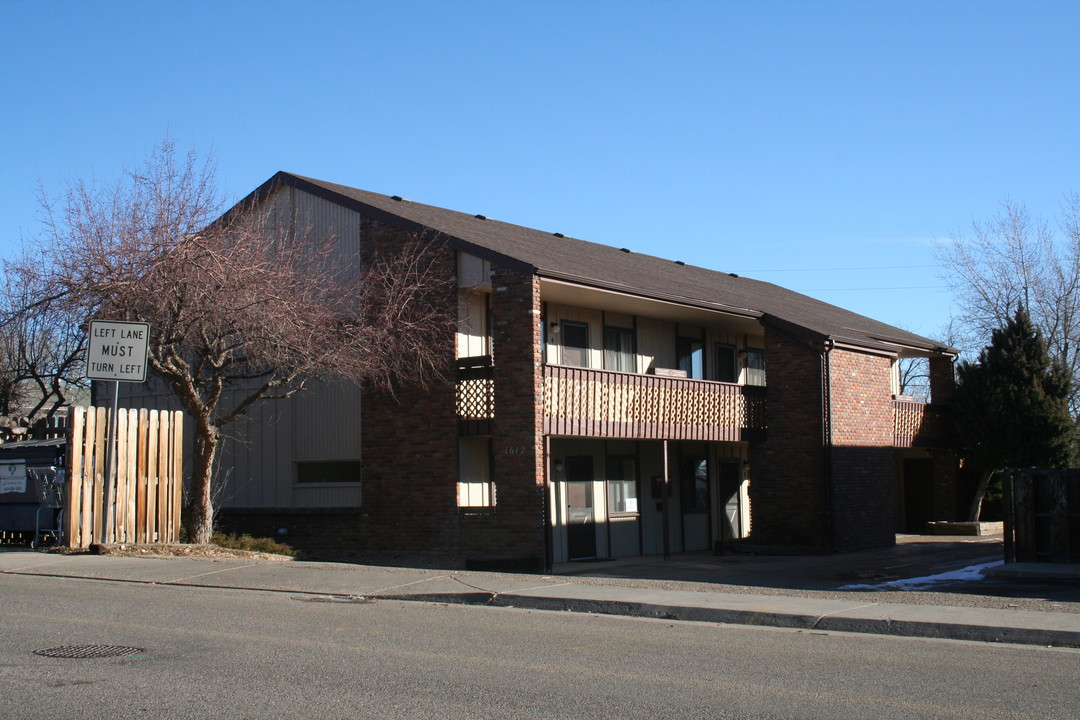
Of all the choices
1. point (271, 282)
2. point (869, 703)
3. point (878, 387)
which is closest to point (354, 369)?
point (271, 282)

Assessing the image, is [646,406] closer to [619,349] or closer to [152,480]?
[619,349]

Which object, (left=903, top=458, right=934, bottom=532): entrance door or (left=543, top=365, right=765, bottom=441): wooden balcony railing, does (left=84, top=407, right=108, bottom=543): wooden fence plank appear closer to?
(left=543, top=365, right=765, bottom=441): wooden balcony railing

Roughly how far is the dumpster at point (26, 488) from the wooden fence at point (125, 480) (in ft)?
7.12

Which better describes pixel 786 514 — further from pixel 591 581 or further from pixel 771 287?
pixel 771 287

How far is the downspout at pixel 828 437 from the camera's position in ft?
73.3

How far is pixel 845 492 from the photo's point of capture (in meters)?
22.9

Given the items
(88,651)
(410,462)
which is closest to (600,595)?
(88,651)

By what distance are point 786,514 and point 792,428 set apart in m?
1.77

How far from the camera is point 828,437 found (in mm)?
22594

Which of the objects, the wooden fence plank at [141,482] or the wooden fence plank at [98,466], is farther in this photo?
the wooden fence plank at [141,482]

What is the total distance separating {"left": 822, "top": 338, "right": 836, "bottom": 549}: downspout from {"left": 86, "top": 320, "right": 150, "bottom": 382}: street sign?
13201mm

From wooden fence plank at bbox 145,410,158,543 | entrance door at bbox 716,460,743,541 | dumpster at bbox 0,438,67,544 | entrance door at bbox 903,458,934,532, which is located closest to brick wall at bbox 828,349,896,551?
entrance door at bbox 716,460,743,541

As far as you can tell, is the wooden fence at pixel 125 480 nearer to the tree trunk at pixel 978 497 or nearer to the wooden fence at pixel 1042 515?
the wooden fence at pixel 1042 515

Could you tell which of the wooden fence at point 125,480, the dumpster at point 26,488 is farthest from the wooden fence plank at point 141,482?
the dumpster at point 26,488
